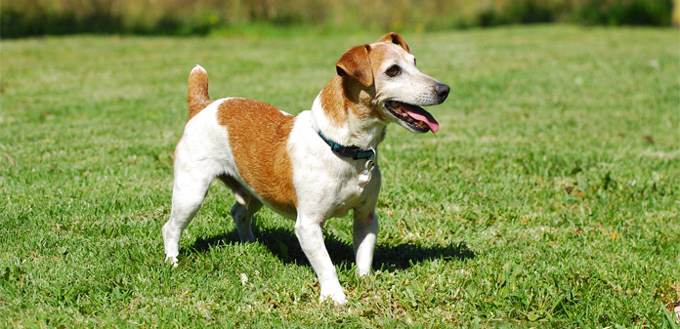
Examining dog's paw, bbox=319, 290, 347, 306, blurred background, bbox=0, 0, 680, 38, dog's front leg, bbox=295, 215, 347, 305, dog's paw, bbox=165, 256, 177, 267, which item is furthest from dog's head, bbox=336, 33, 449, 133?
blurred background, bbox=0, 0, 680, 38

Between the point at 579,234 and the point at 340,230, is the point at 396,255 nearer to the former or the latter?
the point at 340,230

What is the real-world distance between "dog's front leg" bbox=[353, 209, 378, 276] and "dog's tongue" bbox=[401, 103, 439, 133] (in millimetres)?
681

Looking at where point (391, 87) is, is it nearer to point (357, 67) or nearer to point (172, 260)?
point (357, 67)

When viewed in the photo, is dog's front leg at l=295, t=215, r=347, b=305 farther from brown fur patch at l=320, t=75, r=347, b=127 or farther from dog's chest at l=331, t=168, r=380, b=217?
brown fur patch at l=320, t=75, r=347, b=127

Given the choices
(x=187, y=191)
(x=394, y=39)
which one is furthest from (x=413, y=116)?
(x=187, y=191)

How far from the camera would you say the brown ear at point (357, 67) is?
11.5 feet

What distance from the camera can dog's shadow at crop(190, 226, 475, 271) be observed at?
440 centimetres

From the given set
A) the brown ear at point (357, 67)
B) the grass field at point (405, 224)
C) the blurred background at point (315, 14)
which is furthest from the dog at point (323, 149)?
the blurred background at point (315, 14)

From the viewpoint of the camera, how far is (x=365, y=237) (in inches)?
158

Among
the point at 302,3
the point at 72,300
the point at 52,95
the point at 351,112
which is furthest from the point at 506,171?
the point at 302,3

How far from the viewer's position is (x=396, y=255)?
14.9ft

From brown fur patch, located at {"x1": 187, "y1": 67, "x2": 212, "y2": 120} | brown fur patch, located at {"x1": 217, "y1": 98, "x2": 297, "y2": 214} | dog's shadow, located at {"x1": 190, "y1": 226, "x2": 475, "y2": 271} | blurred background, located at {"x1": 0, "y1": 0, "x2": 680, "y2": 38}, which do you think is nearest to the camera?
brown fur patch, located at {"x1": 217, "y1": 98, "x2": 297, "y2": 214}

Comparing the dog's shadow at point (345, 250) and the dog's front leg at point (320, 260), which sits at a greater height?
the dog's front leg at point (320, 260)

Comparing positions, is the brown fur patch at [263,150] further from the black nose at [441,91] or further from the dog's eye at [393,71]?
the black nose at [441,91]
